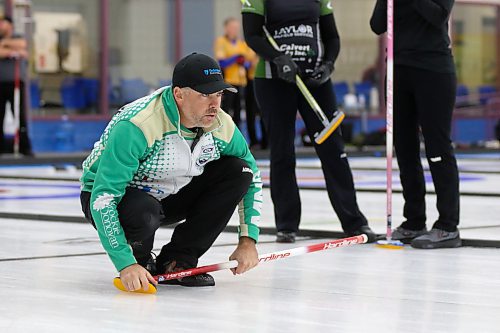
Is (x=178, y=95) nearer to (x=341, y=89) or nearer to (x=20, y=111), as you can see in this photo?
(x=20, y=111)

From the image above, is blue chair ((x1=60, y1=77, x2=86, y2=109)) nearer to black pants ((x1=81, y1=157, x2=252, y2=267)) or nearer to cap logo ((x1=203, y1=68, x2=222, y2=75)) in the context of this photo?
black pants ((x1=81, y1=157, x2=252, y2=267))

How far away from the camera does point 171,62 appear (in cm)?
1748

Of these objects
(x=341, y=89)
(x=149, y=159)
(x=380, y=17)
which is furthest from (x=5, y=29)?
(x=149, y=159)

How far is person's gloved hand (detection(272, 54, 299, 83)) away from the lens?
5.93 meters

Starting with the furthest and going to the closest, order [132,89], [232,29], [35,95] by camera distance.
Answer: [132,89] → [35,95] → [232,29]

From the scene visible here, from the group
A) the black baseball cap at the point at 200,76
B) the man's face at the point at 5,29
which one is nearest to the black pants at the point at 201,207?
the black baseball cap at the point at 200,76

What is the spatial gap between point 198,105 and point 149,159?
0.26 meters

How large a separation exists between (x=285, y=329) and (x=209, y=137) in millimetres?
1067

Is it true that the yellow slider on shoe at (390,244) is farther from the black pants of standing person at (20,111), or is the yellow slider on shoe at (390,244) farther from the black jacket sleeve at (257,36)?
the black pants of standing person at (20,111)

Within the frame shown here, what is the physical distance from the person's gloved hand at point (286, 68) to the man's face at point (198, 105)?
1.68 m

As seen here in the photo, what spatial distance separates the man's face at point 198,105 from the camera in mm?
4250

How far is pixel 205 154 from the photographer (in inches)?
176

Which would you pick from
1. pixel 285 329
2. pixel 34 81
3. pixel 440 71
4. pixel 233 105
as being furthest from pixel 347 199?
pixel 34 81

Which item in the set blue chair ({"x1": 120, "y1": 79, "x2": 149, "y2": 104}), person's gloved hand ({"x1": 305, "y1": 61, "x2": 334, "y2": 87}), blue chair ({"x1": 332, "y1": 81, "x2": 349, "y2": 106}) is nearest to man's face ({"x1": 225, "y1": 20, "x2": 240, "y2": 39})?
blue chair ({"x1": 120, "y1": 79, "x2": 149, "y2": 104})
